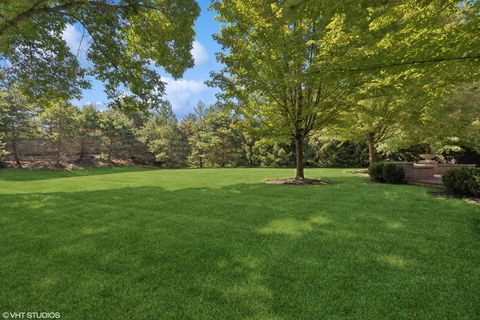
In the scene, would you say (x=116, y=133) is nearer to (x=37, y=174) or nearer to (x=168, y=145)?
(x=168, y=145)

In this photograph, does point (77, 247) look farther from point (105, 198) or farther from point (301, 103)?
point (301, 103)

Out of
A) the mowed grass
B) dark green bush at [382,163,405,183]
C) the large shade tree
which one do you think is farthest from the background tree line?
the mowed grass

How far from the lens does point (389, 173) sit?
Result: 1099cm

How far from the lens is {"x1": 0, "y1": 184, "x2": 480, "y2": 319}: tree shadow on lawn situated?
2.62m

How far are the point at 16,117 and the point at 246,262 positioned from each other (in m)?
33.2

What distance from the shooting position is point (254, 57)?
416 inches

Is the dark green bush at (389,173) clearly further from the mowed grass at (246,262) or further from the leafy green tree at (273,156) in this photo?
the leafy green tree at (273,156)

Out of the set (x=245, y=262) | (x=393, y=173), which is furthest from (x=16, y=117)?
(x=393, y=173)

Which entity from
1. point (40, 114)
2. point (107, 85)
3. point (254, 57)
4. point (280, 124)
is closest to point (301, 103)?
point (280, 124)

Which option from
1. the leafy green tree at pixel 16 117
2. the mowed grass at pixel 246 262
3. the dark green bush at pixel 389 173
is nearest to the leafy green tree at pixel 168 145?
the leafy green tree at pixel 16 117

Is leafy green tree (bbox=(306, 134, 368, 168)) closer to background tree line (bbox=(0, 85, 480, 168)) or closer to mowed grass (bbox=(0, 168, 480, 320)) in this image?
background tree line (bbox=(0, 85, 480, 168))

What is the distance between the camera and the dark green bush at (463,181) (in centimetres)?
714

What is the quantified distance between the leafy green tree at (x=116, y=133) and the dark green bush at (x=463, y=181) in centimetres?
3510

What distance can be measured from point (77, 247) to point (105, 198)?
4.49m
